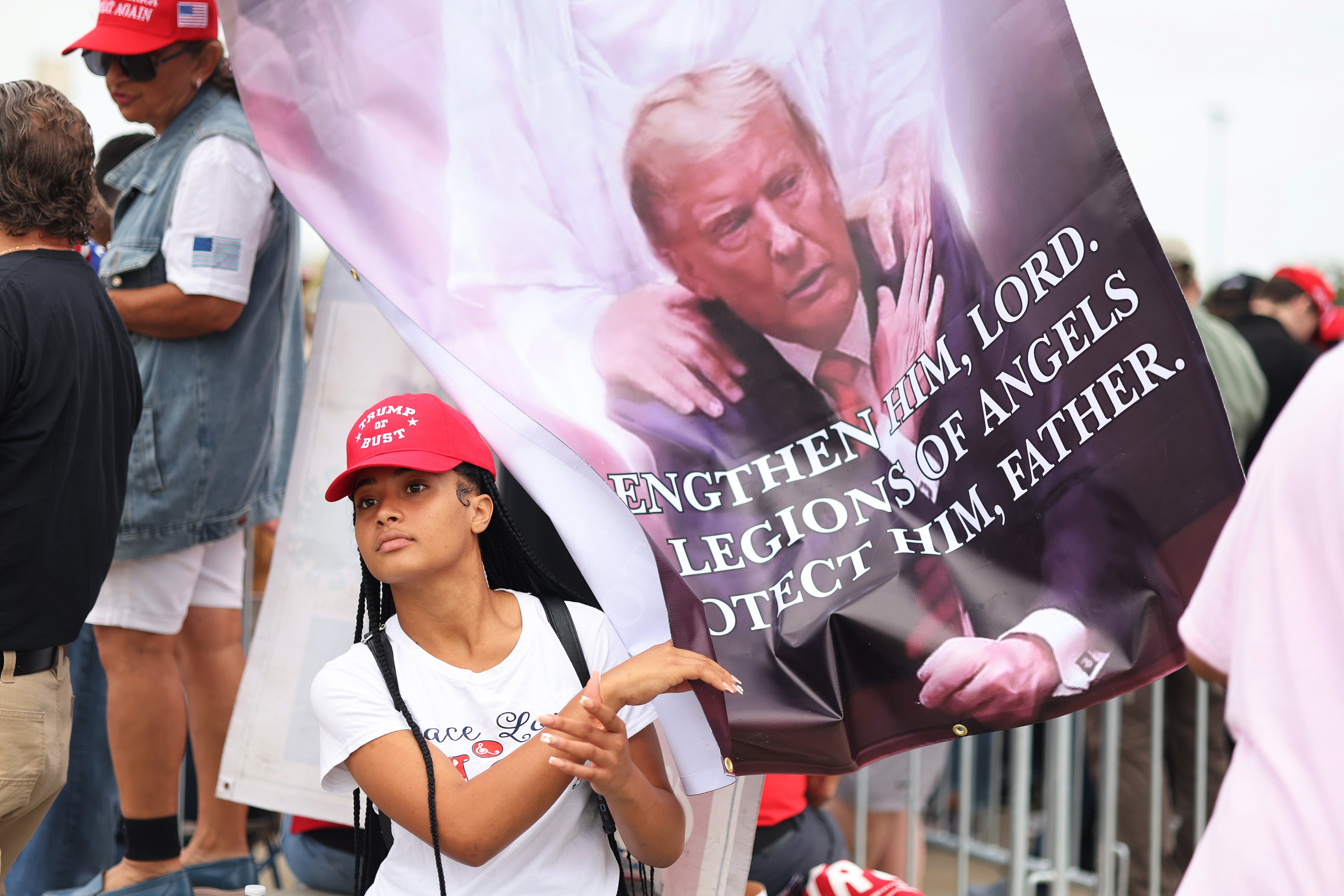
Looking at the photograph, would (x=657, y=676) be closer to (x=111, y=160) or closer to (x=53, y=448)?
(x=53, y=448)

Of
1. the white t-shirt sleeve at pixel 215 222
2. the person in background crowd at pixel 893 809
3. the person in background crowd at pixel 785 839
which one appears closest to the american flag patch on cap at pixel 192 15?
the white t-shirt sleeve at pixel 215 222

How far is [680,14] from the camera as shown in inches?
99.7

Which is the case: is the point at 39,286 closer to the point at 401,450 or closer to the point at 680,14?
the point at 401,450

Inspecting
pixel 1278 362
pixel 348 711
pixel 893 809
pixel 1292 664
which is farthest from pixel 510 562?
pixel 1278 362

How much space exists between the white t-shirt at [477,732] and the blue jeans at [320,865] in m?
0.77

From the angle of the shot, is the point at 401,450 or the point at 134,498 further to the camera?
the point at 134,498

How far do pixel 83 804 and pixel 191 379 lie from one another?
1162 mm

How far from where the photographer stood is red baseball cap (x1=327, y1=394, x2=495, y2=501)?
2.38 m

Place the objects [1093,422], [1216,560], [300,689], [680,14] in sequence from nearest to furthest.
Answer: [1216,560] < [1093,422] < [680,14] < [300,689]

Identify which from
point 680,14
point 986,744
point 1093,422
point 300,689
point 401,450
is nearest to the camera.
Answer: point 1093,422

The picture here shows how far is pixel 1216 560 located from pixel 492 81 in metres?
1.72

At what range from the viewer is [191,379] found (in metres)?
3.29

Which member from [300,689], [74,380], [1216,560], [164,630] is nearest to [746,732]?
[1216,560]

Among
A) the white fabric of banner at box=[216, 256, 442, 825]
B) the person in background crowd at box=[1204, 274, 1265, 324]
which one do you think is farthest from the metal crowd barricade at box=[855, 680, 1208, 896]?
the person in background crowd at box=[1204, 274, 1265, 324]
